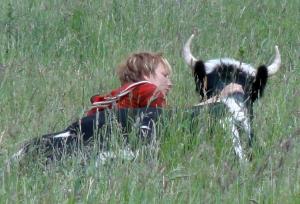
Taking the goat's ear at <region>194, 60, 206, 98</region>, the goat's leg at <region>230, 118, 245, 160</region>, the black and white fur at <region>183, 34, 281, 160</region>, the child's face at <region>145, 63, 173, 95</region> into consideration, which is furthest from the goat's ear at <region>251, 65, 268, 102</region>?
the goat's leg at <region>230, 118, 245, 160</region>

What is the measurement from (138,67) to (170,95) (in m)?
1.21

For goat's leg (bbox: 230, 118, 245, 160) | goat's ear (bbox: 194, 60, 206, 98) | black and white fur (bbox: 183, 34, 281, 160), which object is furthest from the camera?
goat's ear (bbox: 194, 60, 206, 98)

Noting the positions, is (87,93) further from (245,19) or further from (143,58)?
(245,19)

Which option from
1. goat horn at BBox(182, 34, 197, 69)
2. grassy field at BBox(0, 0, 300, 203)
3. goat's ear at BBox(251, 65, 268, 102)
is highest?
goat horn at BBox(182, 34, 197, 69)

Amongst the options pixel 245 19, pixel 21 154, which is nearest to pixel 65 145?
pixel 21 154

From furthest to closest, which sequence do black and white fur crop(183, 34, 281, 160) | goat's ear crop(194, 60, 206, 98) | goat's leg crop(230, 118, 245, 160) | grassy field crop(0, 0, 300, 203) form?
goat's ear crop(194, 60, 206, 98) → black and white fur crop(183, 34, 281, 160) → goat's leg crop(230, 118, 245, 160) → grassy field crop(0, 0, 300, 203)

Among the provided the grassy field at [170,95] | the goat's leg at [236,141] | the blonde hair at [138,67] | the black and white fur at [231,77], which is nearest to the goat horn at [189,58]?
the black and white fur at [231,77]

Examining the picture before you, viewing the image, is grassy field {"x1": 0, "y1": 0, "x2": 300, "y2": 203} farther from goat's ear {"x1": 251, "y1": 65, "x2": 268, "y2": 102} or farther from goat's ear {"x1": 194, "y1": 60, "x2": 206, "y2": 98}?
goat's ear {"x1": 194, "y1": 60, "x2": 206, "y2": 98}

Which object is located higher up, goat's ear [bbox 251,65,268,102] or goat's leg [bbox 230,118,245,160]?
goat's ear [bbox 251,65,268,102]

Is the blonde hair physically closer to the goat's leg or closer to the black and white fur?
the black and white fur

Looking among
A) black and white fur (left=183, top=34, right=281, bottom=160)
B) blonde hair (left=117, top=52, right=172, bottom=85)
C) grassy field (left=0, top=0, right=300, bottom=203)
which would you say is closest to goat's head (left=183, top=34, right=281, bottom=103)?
black and white fur (left=183, top=34, right=281, bottom=160)

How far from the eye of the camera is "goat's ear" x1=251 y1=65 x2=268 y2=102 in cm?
707

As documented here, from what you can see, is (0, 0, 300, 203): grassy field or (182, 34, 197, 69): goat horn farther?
(182, 34, 197, 69): goat horn

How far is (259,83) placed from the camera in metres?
7.10
